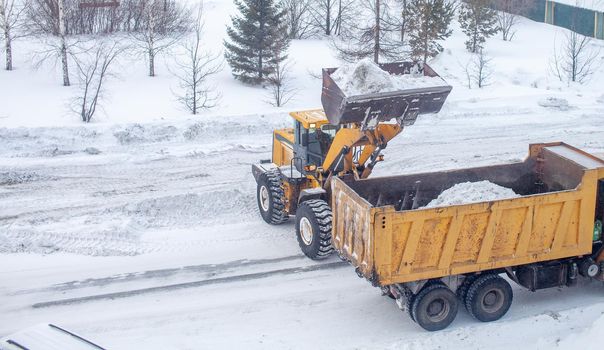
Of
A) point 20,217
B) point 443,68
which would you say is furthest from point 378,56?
point 20,217

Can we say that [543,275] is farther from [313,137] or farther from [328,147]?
[313,137]

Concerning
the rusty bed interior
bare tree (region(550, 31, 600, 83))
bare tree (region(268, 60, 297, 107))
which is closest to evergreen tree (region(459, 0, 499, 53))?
bare tree (region(550, 31, 600, 83))

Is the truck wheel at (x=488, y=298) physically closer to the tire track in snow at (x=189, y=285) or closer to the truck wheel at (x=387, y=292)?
the truck wheel at (x=387, y=292)

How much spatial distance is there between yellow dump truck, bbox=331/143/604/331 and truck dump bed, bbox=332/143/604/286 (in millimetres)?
13

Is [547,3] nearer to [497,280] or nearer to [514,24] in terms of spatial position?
[514,24]

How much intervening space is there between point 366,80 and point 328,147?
2.18 meters

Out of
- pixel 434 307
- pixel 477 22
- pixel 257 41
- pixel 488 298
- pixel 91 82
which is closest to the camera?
pixel 434 307

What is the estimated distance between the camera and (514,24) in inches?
1565

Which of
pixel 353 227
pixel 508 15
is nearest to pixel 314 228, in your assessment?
pixel 353 227

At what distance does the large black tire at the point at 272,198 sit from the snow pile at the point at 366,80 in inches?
107

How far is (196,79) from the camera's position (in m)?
25.6

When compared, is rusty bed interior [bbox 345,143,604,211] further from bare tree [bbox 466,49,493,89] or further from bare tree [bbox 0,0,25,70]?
bare tree [bbox 0,0,25,70]

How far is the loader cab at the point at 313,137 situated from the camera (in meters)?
13.0

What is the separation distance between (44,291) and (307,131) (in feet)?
16.6
